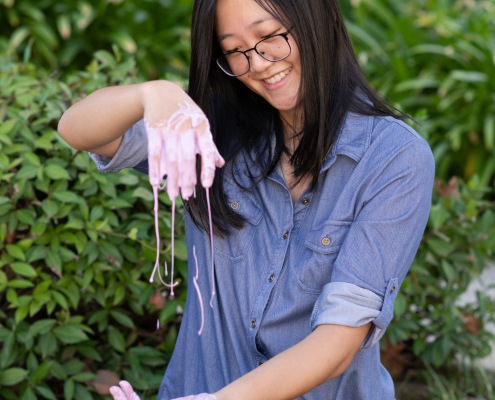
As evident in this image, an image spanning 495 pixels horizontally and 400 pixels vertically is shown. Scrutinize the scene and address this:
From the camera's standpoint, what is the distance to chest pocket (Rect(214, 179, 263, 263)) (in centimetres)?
155

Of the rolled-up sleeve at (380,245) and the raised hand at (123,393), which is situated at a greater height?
the rolled-up sleeve at (380,245)

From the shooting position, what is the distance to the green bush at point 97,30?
504 cm

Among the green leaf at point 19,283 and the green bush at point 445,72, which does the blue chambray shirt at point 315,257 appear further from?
the green bush at point 445,72

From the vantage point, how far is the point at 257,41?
1.41 meters

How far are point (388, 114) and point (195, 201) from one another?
604mm

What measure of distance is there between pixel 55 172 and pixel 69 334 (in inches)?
22.9

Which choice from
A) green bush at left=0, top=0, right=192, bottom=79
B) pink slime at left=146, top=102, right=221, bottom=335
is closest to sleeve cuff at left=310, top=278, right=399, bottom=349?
pink slime at left=146, top=102, right=221, bottom=335

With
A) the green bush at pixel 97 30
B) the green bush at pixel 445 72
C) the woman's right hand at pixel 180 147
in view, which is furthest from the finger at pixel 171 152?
the green bush at pixel 97 30

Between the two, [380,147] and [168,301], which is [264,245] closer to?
[380,147]

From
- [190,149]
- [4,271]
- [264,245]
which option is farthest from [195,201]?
[4,271]

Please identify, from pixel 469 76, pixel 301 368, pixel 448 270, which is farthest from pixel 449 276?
pixel 469 76

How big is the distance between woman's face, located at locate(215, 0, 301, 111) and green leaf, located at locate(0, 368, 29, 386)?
1.27m

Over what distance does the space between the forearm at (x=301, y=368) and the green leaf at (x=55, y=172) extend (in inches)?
42.0

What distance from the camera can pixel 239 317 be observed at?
1.52 metres
